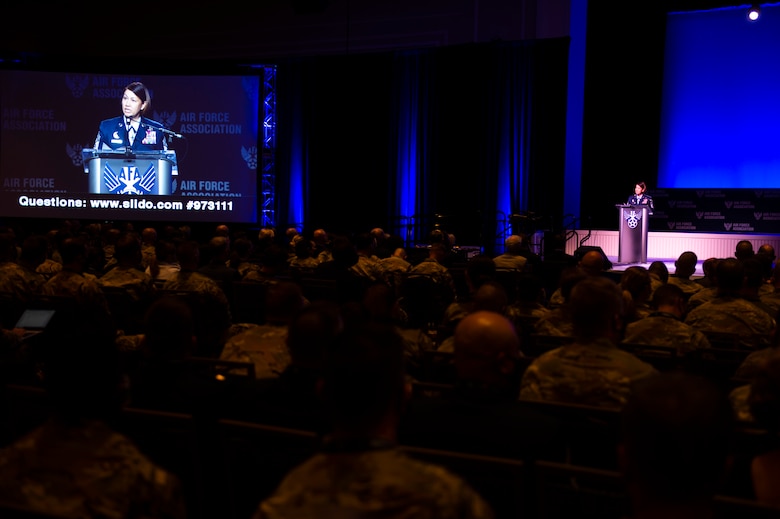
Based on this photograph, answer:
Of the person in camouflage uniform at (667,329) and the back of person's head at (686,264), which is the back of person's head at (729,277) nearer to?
the person in camouflage uniform at (667,329)

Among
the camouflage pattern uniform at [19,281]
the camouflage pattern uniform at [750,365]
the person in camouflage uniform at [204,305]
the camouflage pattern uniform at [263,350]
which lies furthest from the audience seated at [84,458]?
the camouflage pattern uniform at [19,281]

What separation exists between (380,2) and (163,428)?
14.5m

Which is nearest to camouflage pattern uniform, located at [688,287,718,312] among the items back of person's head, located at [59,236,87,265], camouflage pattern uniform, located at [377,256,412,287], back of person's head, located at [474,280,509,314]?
back of person's head, located at [474,280,509,314]

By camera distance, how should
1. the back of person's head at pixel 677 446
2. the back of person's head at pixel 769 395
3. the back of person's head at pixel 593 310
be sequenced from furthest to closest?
the back of person's head at pixel 593 310, the back of person's head at pixel 769 395, the back of person's head at pixel 677 446

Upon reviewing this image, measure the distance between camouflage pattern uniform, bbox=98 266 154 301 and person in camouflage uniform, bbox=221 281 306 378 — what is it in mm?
2310

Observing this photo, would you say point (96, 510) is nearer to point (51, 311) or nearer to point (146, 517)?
point (146, 517)

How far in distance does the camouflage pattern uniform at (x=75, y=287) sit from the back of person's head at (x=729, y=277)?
13.2 ft

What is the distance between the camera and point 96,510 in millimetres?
1804

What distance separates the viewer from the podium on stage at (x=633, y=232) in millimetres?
13117

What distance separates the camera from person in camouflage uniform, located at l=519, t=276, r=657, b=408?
9.93 ft

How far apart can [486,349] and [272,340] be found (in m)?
1.20

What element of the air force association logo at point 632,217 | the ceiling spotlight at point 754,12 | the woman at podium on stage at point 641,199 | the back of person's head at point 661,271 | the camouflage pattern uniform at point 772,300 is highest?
the ceiling spotlight at point 754,12

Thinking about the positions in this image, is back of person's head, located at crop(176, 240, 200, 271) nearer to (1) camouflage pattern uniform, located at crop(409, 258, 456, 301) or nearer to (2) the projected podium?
(1) camouflage pattern uniform, located at crop(409, 258, 456, 301)

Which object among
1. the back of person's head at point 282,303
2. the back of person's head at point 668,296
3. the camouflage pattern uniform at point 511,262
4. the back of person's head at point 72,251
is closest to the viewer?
the back of person's head at point 282,303
